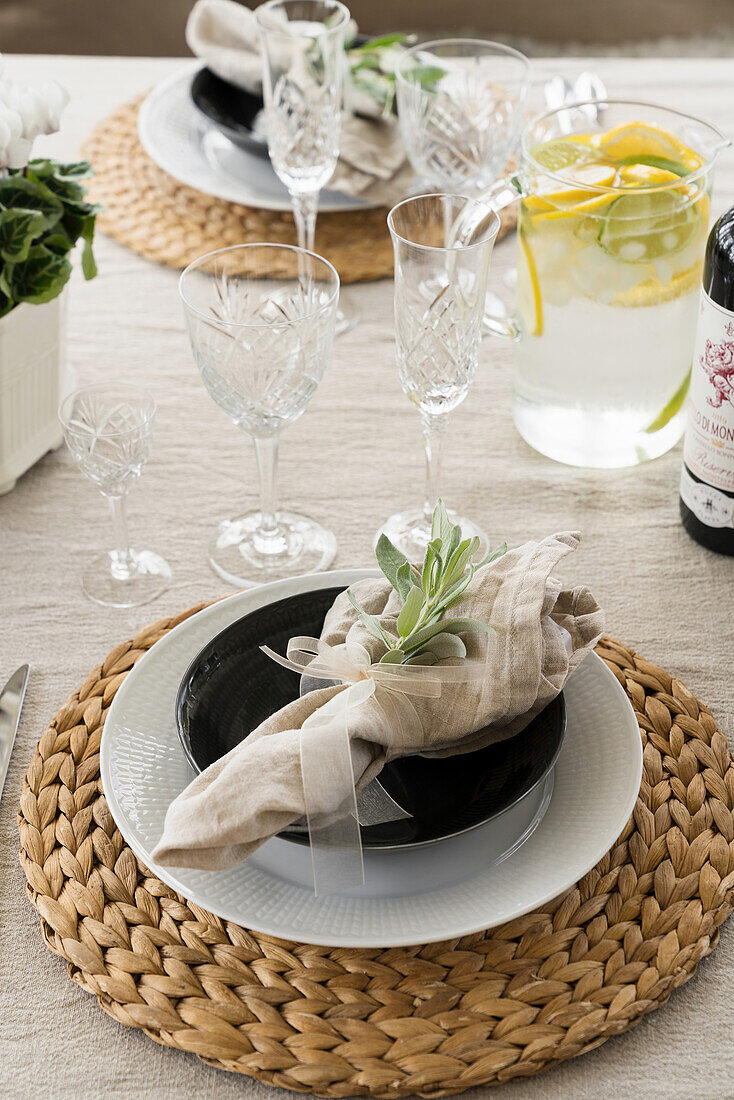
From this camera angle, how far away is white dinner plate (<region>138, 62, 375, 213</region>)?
3.75ft

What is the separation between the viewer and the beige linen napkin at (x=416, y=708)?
49cm

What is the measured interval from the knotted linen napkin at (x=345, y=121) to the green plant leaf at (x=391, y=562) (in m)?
0.64

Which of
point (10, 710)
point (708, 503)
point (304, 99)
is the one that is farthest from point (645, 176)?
point (10, 710)

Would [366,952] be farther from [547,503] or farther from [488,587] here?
[547,503]

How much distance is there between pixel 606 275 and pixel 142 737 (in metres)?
0.45

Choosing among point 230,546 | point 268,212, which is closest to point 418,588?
point 230,546

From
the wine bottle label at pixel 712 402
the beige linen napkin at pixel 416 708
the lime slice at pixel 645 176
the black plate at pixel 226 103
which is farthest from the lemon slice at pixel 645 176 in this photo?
the black plate at pixel 226 103

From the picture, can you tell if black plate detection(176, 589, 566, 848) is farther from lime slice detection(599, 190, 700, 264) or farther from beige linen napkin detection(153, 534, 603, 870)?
lime slice detection(599, 190, 700, 264)

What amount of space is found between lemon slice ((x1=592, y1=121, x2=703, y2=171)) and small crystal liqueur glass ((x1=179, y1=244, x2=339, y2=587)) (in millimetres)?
238

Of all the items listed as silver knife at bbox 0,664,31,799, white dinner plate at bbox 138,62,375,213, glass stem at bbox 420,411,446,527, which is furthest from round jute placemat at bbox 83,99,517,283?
silver knife at bbox 0,664,31,799

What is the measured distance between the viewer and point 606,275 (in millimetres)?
808

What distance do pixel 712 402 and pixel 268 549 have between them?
32cm

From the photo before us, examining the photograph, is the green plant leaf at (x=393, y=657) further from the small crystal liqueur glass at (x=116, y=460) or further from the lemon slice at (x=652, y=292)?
the lemon slice at (x=652, y=292)

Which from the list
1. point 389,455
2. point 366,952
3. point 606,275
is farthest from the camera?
point 389,455
